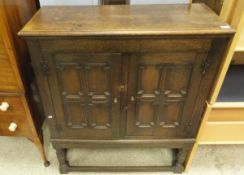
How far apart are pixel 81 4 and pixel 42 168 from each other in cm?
107

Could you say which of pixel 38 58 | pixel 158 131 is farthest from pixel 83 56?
pixel 158 131

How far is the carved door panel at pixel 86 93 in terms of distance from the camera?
0.92m

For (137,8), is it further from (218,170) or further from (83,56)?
(218,170)

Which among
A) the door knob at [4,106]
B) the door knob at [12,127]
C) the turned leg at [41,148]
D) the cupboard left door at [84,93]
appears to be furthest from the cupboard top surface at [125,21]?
the turned leg at [41,148]

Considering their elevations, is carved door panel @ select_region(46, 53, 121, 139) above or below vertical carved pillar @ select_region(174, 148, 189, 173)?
above

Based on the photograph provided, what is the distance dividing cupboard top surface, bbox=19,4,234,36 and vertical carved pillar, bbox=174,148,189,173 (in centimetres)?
74

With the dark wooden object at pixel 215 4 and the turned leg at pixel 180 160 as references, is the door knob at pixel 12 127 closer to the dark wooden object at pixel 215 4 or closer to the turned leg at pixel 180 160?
the turned leg at pixel 180 160

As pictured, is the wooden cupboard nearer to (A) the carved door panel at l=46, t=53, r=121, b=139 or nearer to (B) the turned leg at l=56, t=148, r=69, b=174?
(A) the carved door panel at l=46, t=53, r=121, b=139

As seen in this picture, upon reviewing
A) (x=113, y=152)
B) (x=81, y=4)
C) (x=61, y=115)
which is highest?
(x=81, y=4)

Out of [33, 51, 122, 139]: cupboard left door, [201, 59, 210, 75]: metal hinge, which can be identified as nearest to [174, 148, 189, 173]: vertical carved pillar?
[33, 51, 122, 139]: cupboard left door

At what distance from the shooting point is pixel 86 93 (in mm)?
1023

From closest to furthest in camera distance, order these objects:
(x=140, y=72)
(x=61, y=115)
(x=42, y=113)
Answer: (x=140, y=72) < (x=61, y=115) < (x=42, y=113)

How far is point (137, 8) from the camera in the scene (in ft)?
3.47

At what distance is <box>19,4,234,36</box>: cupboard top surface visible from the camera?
83 cm
